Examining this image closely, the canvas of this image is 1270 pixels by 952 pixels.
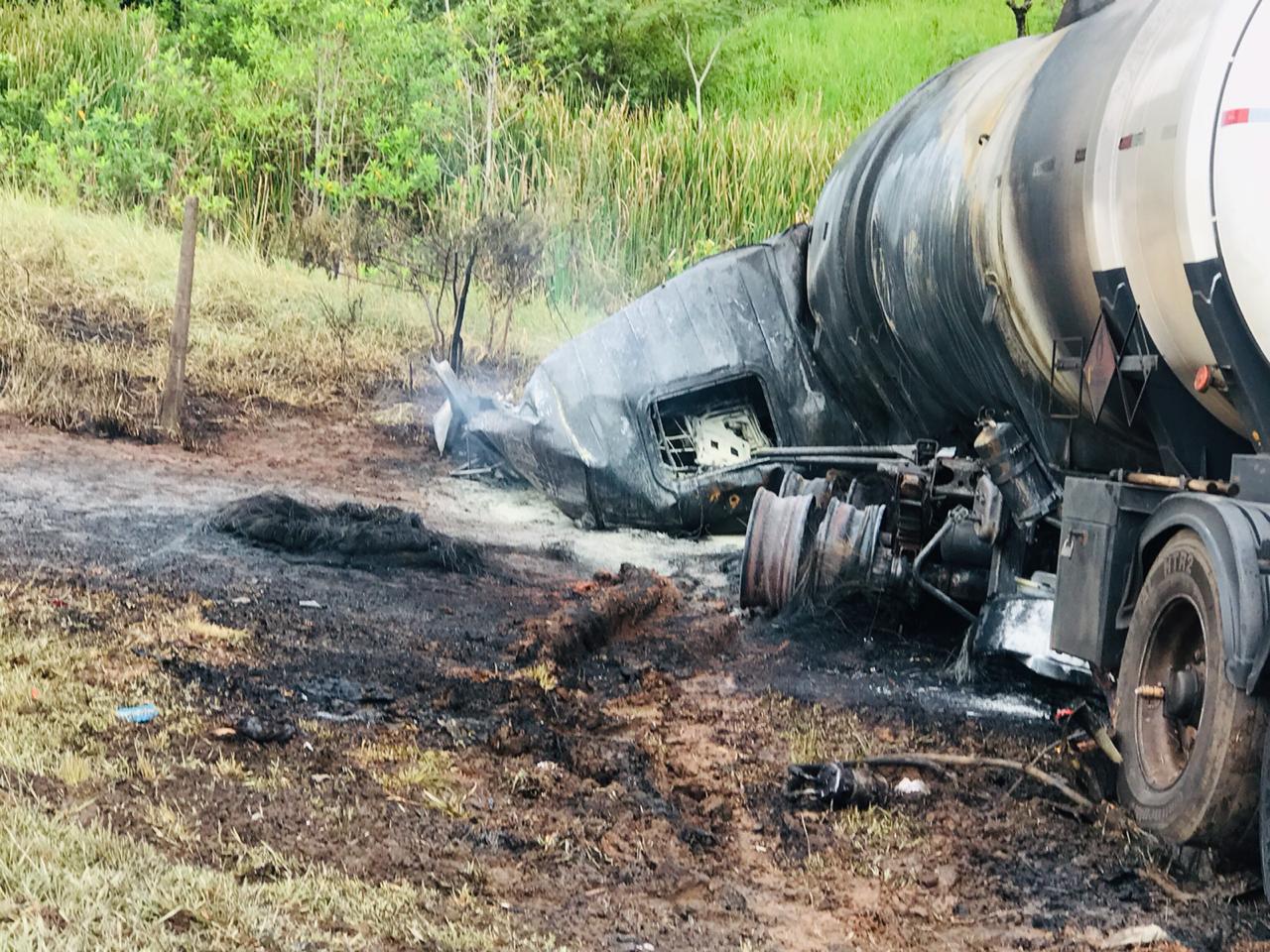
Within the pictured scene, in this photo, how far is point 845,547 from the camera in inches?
311

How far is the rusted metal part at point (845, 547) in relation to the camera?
7859 mm

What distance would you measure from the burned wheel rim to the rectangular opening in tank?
5.77m

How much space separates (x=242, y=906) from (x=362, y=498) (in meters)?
8.09

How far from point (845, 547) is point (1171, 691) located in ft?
10.2

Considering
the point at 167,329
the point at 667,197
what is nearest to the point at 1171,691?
the point at 167,329

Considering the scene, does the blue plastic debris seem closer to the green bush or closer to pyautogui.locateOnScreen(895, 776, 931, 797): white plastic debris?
pyautogui.locateOnScreen(895, 776, 931, 797): white plastic debris

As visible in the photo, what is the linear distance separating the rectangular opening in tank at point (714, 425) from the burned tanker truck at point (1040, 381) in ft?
0.39

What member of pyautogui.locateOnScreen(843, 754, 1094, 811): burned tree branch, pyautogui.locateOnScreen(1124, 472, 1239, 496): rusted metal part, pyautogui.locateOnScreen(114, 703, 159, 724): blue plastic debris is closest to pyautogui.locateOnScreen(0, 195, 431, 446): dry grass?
pyautogui.locateOnScreen(114, 703, 159, 724): blue plastic debris

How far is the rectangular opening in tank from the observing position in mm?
10781

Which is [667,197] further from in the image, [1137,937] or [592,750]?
[1137,937]

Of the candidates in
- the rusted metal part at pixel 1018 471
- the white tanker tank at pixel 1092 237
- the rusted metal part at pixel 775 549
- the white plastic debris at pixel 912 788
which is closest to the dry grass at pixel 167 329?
the rusted metal part at pixel 775 549

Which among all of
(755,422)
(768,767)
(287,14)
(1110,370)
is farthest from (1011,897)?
(287,14)

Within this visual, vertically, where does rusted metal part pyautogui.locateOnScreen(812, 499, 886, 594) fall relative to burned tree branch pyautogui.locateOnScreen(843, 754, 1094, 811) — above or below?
above

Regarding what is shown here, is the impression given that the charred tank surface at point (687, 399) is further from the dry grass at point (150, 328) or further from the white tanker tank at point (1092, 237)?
the dry grass at point (150, 328)
